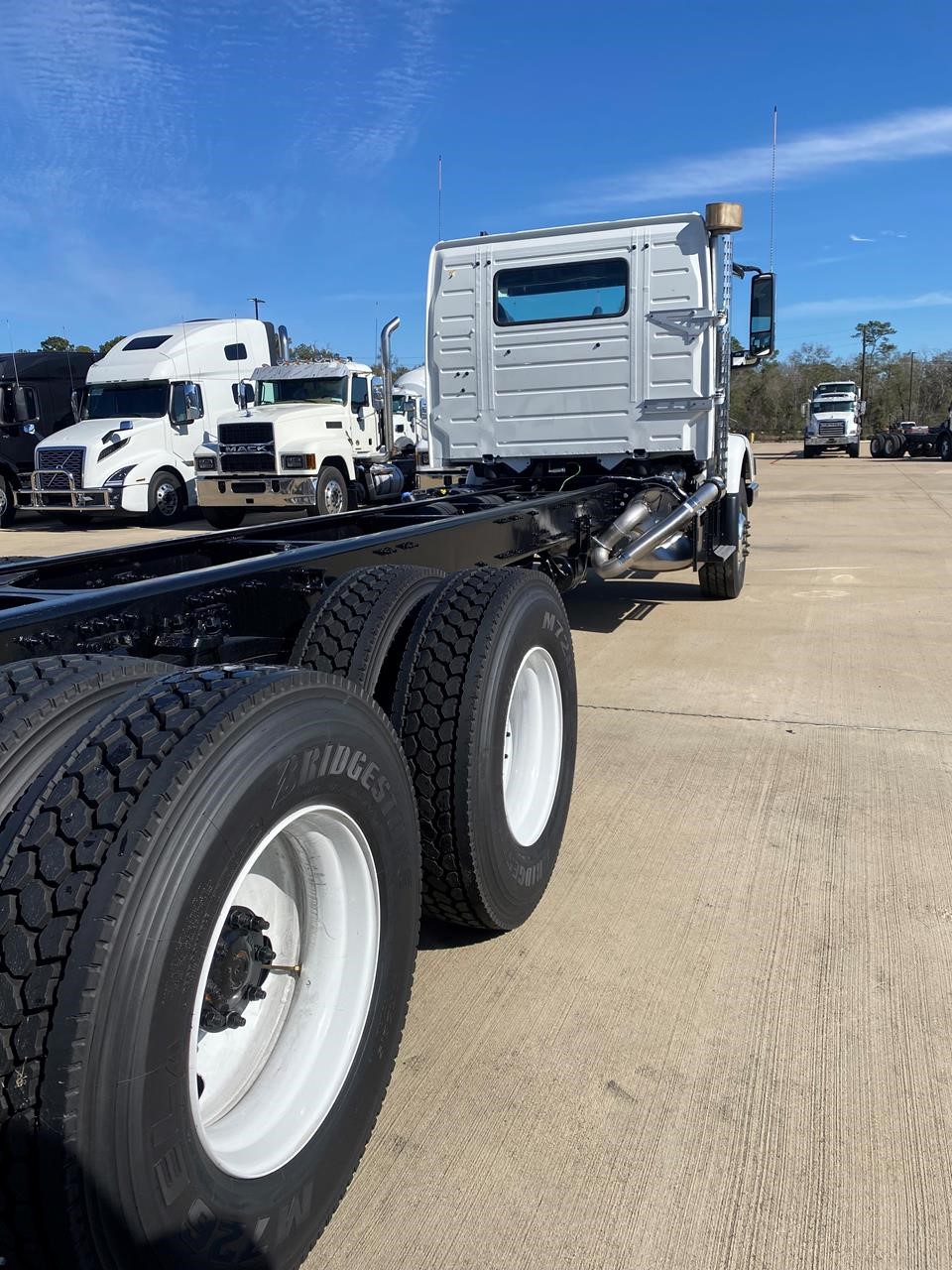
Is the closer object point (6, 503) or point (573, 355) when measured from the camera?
point (573, 355)

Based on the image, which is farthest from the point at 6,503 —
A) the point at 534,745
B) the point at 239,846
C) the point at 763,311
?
the point at 239,846

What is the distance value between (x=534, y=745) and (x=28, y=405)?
1587cm

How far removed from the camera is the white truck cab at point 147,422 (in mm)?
14945

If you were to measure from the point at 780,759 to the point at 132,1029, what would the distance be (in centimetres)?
358

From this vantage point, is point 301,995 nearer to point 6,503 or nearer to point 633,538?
point 633,538

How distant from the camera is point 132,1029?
4.25 ft

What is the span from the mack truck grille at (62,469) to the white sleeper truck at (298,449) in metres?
1.74

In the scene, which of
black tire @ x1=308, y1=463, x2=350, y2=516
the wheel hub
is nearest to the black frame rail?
the wheel hub

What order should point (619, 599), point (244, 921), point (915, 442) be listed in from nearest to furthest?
point (244, 921) → point (619, 599) → point (915, 442)

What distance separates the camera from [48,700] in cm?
167

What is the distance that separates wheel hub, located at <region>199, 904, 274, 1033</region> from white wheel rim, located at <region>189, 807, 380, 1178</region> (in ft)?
0.19

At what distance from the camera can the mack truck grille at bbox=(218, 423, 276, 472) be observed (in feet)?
47.6

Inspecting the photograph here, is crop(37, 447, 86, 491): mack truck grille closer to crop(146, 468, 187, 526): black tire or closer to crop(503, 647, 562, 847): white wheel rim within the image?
crop(146, 468, 187, 526): black tire

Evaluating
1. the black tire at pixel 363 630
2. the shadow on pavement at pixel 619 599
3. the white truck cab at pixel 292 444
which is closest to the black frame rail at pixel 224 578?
the black tire at pixel 363 630
